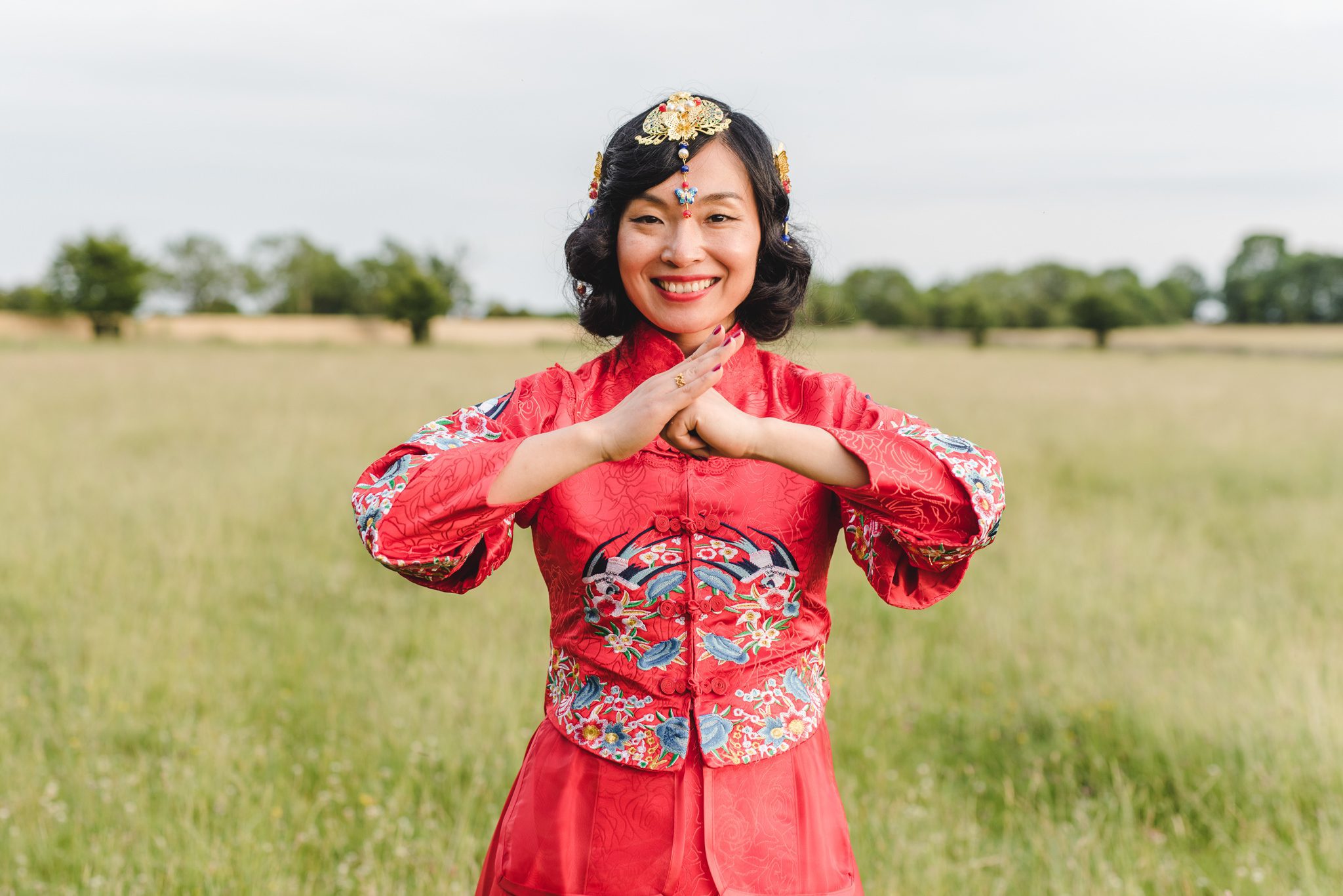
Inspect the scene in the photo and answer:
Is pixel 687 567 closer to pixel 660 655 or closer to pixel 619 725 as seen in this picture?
pixel 660 655

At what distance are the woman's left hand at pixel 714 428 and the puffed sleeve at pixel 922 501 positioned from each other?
0.16m

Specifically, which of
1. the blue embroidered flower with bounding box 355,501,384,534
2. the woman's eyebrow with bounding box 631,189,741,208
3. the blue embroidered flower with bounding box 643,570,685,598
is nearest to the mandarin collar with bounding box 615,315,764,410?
the woman's eyebrow with bounding box 631,189,741,208

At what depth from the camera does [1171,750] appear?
4023mm

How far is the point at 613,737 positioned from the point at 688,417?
26.3 inches

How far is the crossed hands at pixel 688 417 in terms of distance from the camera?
1.58 metres

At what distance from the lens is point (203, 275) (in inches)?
2699

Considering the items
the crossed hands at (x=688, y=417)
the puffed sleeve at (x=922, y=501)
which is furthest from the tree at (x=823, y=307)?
the crossed hands at (x=688, y=417)

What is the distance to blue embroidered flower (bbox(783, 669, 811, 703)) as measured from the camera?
1945 mm

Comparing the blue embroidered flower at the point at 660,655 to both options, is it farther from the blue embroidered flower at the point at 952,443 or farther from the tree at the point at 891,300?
the tree at the point at 891,300

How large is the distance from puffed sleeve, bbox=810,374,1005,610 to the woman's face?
359 millimetres

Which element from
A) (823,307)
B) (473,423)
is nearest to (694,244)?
(473,423)

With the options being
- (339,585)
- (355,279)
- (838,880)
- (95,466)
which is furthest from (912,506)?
(355,279)

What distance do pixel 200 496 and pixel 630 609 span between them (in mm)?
7453

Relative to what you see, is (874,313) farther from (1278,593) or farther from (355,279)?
(1278,593)
